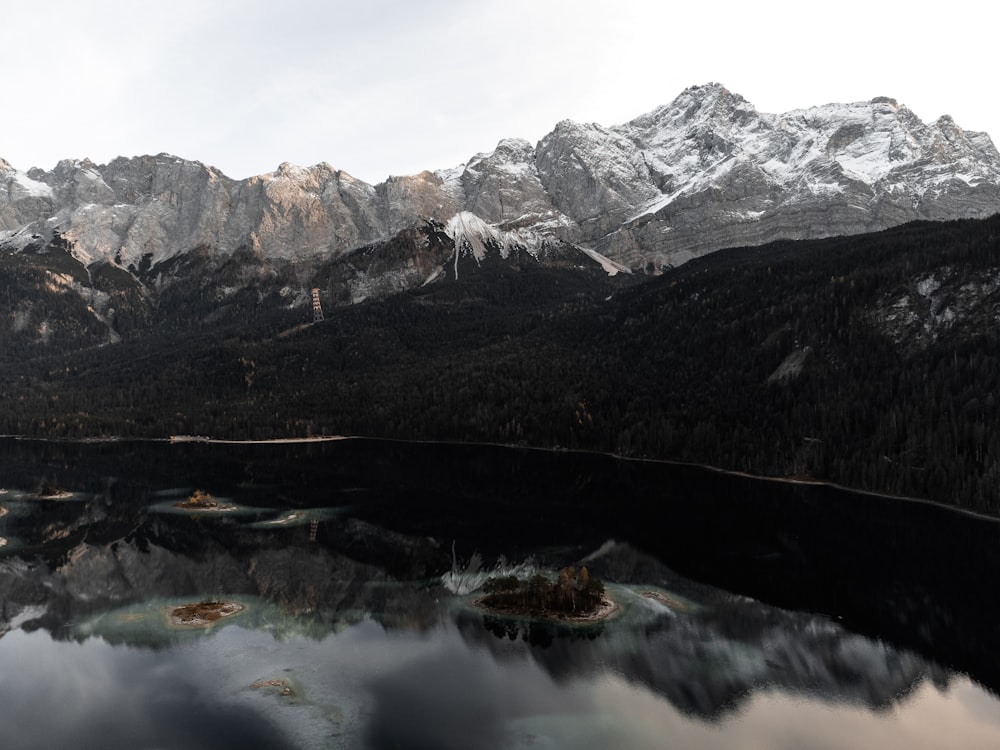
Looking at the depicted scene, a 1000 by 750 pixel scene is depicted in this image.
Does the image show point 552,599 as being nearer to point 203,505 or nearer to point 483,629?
point 483,629

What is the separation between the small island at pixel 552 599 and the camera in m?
78.2

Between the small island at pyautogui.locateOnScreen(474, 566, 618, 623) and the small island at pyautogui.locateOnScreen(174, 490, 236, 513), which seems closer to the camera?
the small island at pyautogui.locateOnScreen(474, 566, 618, 623)

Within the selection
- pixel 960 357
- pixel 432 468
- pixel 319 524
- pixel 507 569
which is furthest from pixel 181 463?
pixel 960 357

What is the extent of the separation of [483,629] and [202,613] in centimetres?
2881

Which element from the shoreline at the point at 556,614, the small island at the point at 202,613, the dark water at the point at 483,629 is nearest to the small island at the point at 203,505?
the dark water at the point at 483,629

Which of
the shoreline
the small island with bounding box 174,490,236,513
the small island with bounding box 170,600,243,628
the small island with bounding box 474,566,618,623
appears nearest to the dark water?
the small island with bounding box 170,600,243,628

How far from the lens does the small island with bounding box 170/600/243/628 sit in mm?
73750

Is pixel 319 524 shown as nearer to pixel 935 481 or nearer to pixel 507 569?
pixel 507 569

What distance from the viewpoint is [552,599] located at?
79500mm

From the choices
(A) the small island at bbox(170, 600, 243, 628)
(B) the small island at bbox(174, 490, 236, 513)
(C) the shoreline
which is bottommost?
(C) the shoreline

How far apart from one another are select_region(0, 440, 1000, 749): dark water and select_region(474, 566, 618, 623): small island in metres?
2.60

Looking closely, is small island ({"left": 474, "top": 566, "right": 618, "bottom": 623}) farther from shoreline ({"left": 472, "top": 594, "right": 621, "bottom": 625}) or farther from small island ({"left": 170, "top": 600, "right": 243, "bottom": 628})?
small island ({"left": 170, "top": 600, "right": 243, "bottom": 628})

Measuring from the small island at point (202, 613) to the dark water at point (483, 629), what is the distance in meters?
1.40

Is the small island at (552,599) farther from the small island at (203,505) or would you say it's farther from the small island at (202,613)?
the small island at (203,505)
